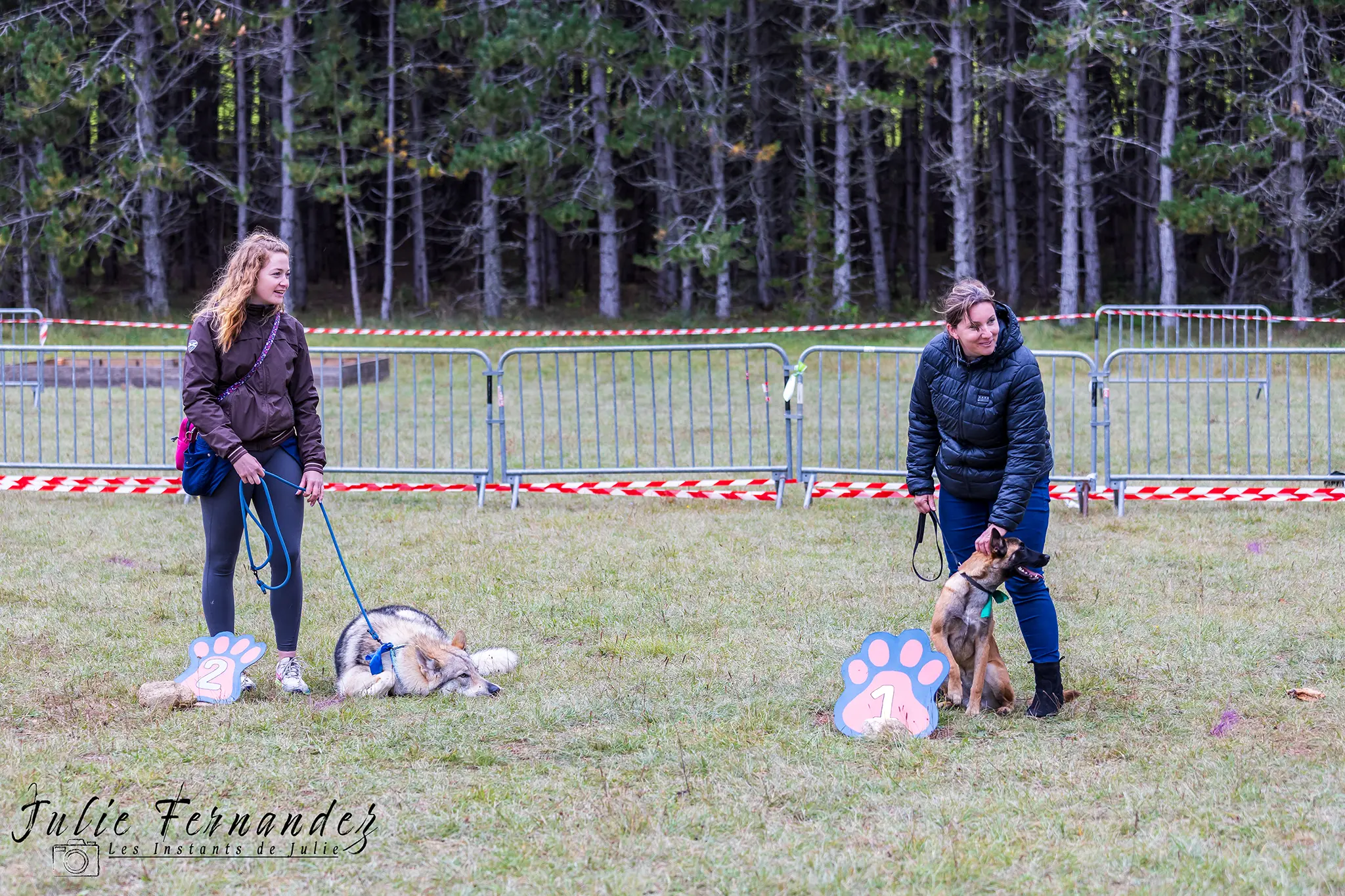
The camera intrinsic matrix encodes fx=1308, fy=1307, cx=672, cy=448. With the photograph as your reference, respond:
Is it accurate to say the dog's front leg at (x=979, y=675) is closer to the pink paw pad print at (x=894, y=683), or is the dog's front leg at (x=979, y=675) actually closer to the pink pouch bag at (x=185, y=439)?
the pink paw pad print at (x=894, y=683)

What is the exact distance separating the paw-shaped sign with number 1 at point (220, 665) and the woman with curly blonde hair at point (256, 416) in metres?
0.15

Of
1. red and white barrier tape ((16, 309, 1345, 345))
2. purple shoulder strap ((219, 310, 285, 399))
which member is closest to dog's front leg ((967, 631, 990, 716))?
purple shoulder strap ((219, 310, 285, 399))

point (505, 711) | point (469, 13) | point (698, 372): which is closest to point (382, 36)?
point (469, 13)

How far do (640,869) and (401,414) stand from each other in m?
11.0

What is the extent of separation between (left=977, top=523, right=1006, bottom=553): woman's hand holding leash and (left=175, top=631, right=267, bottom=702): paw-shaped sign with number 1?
8.88 ft

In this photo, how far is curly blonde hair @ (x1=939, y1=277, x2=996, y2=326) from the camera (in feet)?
14.8

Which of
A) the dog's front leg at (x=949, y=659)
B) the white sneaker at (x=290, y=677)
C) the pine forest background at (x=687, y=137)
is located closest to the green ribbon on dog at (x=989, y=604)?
the dog's front leg at (x=949, y=659)

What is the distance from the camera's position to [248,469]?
15.7 feet

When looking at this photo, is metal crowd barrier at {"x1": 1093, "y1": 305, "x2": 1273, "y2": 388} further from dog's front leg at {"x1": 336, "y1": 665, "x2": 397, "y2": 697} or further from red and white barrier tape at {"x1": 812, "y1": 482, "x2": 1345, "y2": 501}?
dog's front leg at {"x1": 336, "y1": 665, "x2": 397, "y2": 697}

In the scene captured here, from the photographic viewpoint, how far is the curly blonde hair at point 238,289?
4.80 meters

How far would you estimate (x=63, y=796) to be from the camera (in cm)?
400

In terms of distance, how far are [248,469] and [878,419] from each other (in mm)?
5150

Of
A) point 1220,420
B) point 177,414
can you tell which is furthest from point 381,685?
point 1220,420

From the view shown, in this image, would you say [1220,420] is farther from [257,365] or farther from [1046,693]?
[257,365]
